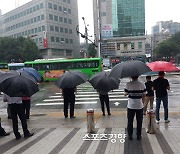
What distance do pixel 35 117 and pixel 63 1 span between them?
2914 inches

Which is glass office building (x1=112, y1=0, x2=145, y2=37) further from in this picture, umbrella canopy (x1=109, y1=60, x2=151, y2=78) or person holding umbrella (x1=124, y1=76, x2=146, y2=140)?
umbrella canopy (x1=109, y1=60, x2=151, y2=78)

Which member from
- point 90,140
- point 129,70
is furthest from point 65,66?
point 129,70

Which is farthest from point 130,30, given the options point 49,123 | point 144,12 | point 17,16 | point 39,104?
point 49,123

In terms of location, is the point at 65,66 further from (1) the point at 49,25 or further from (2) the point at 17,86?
(1) the point at 49,25

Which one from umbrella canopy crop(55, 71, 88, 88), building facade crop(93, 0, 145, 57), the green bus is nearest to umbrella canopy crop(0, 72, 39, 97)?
umbrella canopy crop(55, 71, 88, 88)

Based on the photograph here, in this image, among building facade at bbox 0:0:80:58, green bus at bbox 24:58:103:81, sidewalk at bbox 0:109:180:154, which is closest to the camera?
sidewalk at bbox 0:109:180:154

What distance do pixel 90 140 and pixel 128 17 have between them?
68828 mm

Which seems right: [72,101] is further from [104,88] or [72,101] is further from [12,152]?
[12,152]

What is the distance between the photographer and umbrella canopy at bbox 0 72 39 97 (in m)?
7.15

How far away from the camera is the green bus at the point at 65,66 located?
30.0 meters

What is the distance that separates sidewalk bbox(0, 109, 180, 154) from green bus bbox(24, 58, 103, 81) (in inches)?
789

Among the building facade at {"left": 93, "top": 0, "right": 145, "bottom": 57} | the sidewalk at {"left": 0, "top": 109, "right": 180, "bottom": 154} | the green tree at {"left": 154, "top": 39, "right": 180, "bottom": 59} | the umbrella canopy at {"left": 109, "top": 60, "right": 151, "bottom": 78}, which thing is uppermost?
the building facade at {"left": 93, "top": 0, "right": 145, "bottom": 57}

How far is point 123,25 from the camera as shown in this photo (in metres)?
73.2

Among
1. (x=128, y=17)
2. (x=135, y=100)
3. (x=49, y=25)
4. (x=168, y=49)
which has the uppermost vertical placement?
(x=128, y=17)
